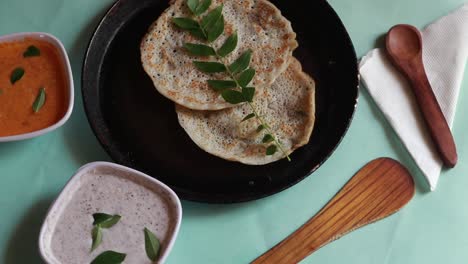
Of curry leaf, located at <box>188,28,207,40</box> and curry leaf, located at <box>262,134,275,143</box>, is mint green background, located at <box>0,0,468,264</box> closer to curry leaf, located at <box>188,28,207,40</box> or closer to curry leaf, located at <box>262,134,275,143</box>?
curry leaf, located at <box>262,134,275,143</box>

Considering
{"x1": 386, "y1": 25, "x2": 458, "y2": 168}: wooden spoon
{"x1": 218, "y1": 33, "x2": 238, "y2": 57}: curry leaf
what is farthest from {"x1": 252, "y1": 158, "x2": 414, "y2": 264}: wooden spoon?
{"x1": 218, "y1": 33, "x2": 238, "y2": 57}: curry leaf

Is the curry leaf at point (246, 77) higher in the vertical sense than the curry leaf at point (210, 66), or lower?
lower

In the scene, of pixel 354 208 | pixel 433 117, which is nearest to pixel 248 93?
pixel 354 208

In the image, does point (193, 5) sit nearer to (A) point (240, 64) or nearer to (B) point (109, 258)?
(A) point (240, 64)

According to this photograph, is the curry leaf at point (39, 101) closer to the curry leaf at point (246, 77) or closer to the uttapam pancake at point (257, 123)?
the uttapam pancake at point (257, 123)

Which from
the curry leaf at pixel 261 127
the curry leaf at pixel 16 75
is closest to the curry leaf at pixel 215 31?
the curry leaf at pixel 261 127

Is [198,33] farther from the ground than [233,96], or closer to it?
farther from the ground
